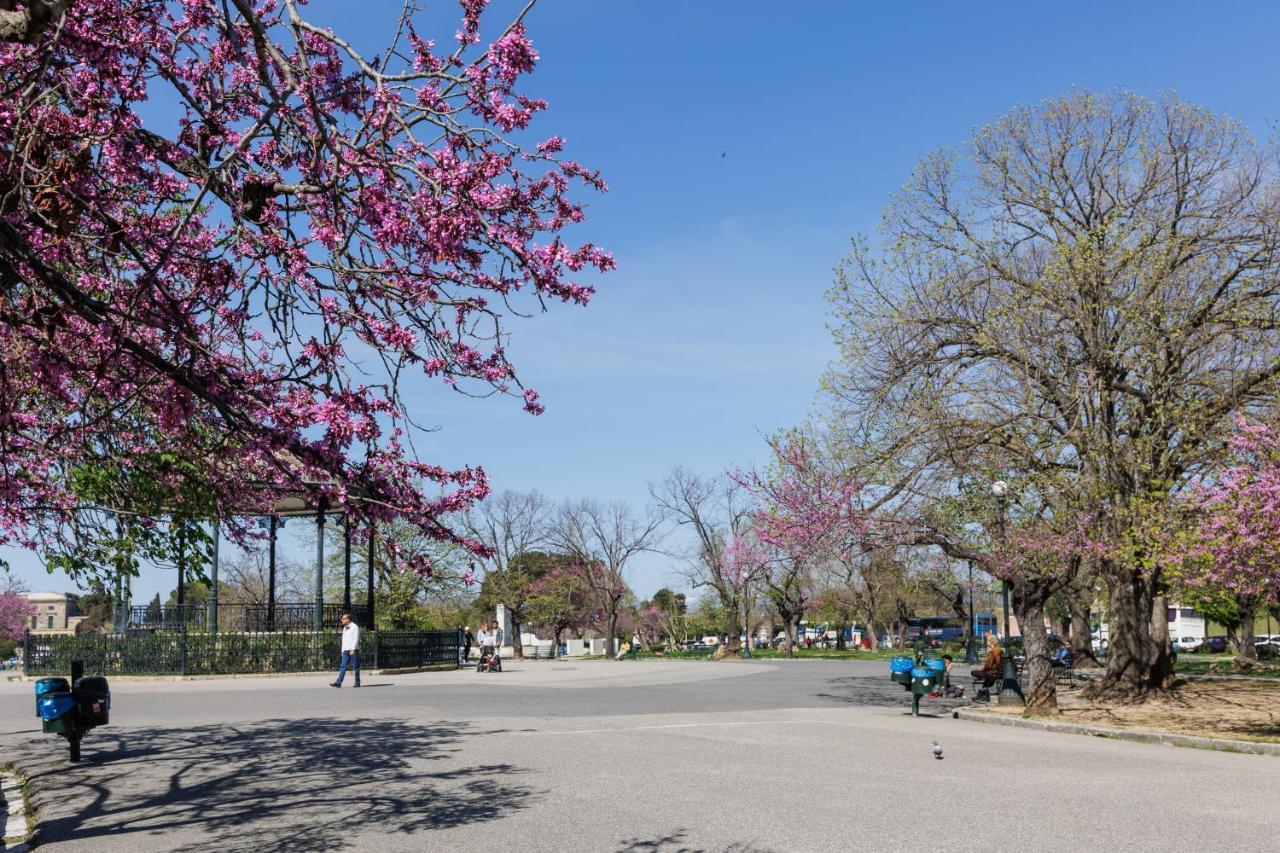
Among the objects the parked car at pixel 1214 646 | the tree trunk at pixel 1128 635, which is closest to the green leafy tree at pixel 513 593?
the tree trunk at pixel 1128 635

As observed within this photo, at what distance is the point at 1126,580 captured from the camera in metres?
19.8

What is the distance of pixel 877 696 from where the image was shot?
23531mm

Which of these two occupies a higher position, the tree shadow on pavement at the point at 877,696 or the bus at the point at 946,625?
the tree shadow on pavement at the point at 877,696

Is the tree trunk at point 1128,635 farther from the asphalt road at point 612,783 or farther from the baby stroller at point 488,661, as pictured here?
the baby stroller at point 488,661

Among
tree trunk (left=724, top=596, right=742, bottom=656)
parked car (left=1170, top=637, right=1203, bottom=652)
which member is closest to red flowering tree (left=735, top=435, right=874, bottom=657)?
tree trunk (left=724, top=596, right=742, bottom=656)

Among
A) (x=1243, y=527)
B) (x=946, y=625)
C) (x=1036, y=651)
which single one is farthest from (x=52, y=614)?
(x=1243, y=527)

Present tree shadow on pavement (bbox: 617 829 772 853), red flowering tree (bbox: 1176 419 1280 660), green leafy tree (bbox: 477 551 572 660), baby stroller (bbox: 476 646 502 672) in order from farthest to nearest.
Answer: green leafy tree (bbox: 477 551 572 660) → baby stroller (bbox: 476 646 502 672) → red flowering tree (bbox: 1176 419 1280 660) → tree shadow on pavement (bbox: 617 829 772 853)

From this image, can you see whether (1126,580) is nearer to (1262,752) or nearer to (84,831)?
(1262,752)

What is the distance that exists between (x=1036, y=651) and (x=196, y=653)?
775 inches

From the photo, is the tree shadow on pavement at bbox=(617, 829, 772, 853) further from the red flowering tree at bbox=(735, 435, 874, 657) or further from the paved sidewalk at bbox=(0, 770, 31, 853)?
the red flowering tree at bbox=(735, 435, 874, 657)

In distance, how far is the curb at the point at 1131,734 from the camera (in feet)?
46.0

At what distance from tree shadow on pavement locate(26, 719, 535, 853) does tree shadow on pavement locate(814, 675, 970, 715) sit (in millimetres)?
10151

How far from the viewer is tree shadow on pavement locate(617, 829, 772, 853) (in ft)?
23.3

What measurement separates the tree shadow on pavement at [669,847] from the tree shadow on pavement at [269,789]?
161cm
